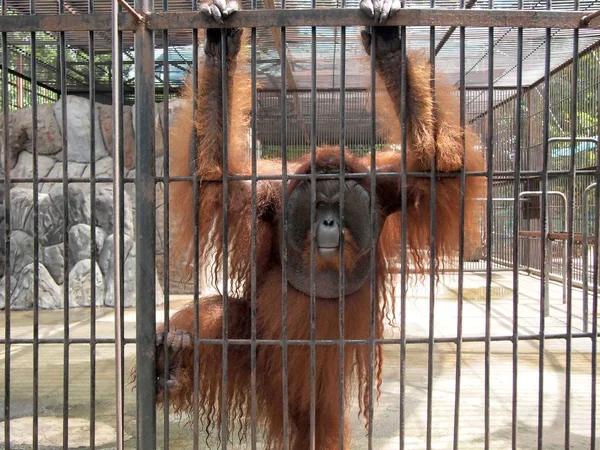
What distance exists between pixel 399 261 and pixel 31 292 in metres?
6.97

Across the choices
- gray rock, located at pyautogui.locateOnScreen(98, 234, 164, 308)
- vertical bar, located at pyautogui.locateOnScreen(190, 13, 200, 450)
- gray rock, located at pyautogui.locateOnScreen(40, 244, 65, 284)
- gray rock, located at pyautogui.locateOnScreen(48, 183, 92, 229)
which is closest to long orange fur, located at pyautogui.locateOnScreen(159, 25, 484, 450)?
vertical bar, located at pyautogui.locateOnScreen(190, 13, 200, 450)

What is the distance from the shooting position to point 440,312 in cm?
775

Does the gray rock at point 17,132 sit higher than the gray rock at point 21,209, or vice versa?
the gray rock at point 17,132

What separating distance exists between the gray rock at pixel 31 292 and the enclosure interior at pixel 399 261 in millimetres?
30

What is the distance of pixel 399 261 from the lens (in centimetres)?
403

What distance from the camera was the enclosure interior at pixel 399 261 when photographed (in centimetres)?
231

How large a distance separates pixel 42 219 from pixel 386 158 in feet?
27.2

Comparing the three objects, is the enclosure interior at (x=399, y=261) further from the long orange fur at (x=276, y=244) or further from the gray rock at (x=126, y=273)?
the long orange fur at (x=276, y=244)

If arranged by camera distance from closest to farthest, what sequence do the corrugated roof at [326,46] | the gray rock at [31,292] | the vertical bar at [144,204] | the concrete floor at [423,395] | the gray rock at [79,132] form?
the vertical bar at [144,204] → the concrete floor at [423,395] → the corrugated roof at [326,46] → the gray rock at [31,292] → the gray rock at [79,132]

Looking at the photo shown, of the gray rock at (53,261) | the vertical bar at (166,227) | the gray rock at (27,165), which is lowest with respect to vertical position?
the gray rock at (53,261)

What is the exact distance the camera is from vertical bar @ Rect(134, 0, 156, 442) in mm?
2301

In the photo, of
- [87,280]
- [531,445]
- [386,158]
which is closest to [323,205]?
[386,158]

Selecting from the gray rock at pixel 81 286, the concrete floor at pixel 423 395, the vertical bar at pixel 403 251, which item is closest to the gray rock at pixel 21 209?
the gray rock at pixel 81 286

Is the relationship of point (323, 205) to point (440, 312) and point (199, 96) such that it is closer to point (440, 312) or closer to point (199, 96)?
point (199, 96)
